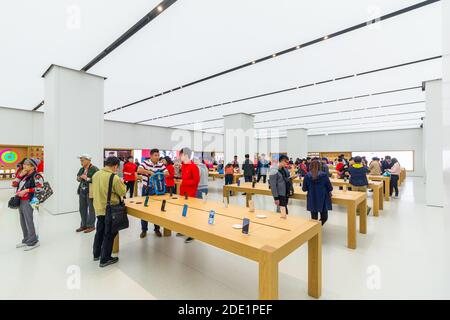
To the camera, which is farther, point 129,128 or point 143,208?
point 129,128

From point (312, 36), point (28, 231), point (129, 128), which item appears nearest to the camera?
point (28, 231)

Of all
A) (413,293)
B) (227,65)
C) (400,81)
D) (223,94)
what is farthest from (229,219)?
(400,81)

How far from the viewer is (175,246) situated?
342 centimetres

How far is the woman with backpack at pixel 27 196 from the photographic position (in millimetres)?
3201

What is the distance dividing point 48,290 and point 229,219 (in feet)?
6.79

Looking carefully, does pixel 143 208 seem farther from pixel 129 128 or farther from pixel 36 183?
pixel 129 128

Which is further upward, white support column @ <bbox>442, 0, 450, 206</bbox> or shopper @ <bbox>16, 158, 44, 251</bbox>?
white support column @ <bbox>442, 0, 450, 206</bbox>

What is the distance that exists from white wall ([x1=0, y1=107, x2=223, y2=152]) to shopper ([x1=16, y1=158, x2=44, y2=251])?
8.91 metres

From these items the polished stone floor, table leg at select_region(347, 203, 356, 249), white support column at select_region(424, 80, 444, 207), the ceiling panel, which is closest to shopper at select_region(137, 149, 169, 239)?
the polished stone floor

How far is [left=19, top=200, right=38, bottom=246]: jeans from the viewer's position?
3.23m

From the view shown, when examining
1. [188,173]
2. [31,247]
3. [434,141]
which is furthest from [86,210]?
[434,141]

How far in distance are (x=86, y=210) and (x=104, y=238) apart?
169 centimetres

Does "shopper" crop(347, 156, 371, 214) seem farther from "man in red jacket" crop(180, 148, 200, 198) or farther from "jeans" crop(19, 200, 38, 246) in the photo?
"jeans" crop(19, 200, 38, 246)

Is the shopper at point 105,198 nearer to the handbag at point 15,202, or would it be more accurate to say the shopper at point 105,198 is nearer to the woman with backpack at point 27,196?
the woman with backpack at point 27,196
